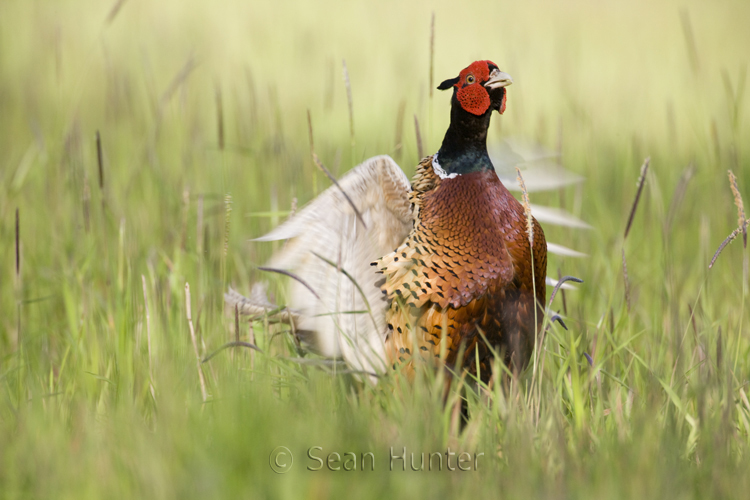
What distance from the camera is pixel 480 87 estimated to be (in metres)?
2.21

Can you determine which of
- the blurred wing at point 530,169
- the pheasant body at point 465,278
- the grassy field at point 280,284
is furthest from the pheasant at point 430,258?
the blurred wing at point 530,169

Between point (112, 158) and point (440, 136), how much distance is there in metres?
2.37

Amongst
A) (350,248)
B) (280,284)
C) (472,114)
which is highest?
(472,114)

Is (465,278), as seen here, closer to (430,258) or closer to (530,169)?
(430,258)

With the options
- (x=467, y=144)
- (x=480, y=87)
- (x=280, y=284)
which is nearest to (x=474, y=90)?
(x=480, y=87)

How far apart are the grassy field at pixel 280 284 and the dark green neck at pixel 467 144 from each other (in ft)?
0.40

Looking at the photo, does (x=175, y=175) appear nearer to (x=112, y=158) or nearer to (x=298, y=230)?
(x=112, y=158)

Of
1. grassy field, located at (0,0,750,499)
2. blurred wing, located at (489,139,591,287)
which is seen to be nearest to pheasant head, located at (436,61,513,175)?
grassy field, located at (0,0,750,499)

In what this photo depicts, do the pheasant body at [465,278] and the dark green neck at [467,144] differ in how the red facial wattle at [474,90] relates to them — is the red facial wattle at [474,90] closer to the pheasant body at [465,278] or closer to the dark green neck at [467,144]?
the dark green neck at [467,144]

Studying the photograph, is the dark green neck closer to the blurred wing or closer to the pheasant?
the pheasant

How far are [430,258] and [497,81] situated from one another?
0.61 metres

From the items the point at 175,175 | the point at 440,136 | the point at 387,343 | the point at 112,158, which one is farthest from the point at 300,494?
the point at 440,136

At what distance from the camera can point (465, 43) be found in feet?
21.6

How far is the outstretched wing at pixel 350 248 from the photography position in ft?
7.14
